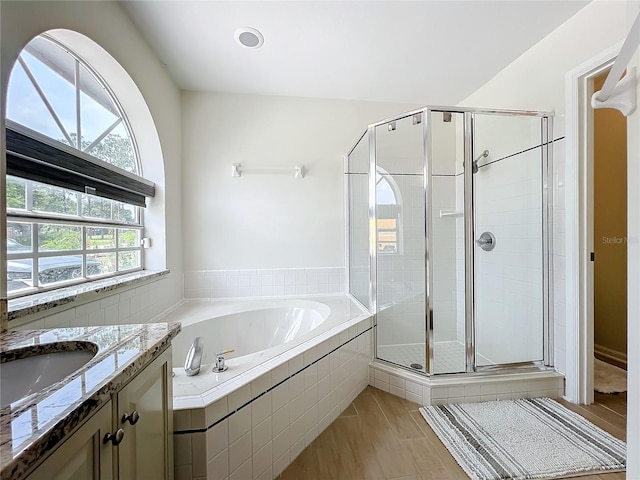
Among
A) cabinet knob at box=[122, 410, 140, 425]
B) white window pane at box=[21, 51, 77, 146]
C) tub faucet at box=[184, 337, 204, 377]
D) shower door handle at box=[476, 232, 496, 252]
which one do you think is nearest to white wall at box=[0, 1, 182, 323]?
white window pane at box=[21, 51, 77, 146]

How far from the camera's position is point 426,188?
1.91 metres

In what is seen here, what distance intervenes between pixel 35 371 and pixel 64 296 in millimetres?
538

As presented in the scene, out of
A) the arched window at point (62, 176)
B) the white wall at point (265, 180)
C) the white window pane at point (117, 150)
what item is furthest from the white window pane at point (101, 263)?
the white wall at point (265, 180)

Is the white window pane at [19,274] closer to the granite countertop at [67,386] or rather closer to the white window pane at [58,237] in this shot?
the white window pane at [58,237]

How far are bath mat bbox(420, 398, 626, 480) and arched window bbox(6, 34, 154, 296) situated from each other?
217 centimetres

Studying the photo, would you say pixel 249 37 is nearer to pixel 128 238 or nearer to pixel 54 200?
pixel 54 200

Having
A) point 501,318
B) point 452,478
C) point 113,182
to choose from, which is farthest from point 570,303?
point 113,182

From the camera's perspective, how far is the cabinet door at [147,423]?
64cm

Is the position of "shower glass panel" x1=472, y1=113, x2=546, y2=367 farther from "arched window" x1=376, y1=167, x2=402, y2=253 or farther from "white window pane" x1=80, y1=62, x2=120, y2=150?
"white window pane" x1=80, y1=62, x2=120, y2=150

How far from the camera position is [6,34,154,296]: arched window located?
1107mm

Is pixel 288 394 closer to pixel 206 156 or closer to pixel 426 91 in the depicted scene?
pixel 206 156

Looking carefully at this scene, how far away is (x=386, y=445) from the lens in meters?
1.38

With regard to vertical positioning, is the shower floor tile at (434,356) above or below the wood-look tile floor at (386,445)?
above

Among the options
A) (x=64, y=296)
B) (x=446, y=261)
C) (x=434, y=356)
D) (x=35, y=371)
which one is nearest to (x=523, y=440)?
(x=434, y=356)
